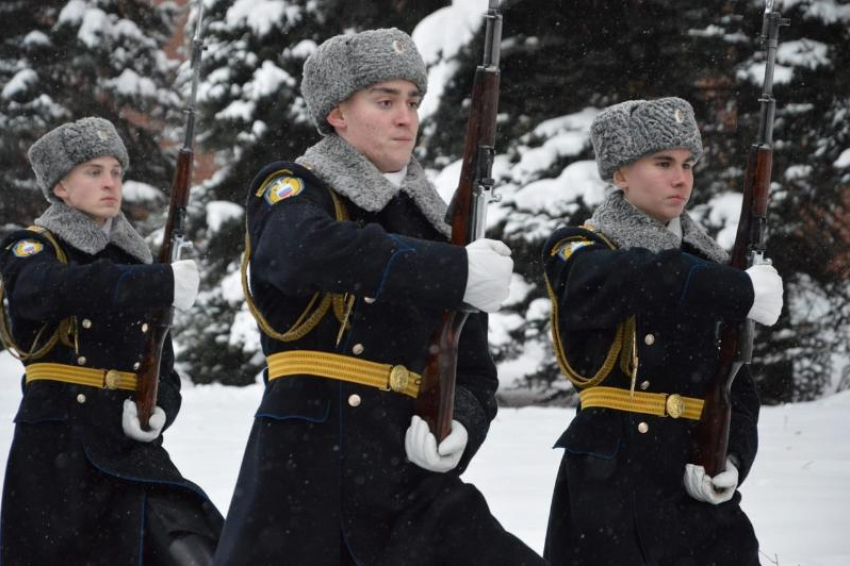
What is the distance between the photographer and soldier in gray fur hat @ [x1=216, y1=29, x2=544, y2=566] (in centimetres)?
332

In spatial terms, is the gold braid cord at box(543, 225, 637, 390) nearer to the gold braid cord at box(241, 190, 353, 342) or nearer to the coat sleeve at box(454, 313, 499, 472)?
the coat sleeve at box(454, 313, 499, 472)

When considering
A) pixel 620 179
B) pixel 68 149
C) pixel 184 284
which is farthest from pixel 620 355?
pixel 68 149

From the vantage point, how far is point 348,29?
1541 cm

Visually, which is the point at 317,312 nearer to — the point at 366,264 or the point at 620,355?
Answer: the point at 366,264

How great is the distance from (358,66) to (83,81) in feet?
59.7

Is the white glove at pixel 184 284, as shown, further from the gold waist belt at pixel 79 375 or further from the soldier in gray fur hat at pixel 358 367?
the soldier in gray fur hat at pixel 358 367

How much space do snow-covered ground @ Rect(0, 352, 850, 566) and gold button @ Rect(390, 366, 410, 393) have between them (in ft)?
10.2

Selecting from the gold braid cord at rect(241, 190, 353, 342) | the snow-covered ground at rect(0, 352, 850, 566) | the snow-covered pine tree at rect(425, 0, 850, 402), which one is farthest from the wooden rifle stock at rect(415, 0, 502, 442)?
the snow-covered pine tree at rect(425, 0, 850, 402)

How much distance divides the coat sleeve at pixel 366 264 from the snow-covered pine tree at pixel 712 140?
8.77 meters

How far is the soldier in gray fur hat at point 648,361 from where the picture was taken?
4004mm

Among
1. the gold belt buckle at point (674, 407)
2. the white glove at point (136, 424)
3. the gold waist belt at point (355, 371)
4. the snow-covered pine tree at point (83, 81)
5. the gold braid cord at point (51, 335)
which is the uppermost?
the snow-covered pine tree at point (83, 81)

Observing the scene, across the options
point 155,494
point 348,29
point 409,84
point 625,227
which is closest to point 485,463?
point 155,494

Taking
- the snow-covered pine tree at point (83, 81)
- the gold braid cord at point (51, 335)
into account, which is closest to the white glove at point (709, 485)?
the gold braid cord at point (51, 335)

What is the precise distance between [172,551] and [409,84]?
2.15m
